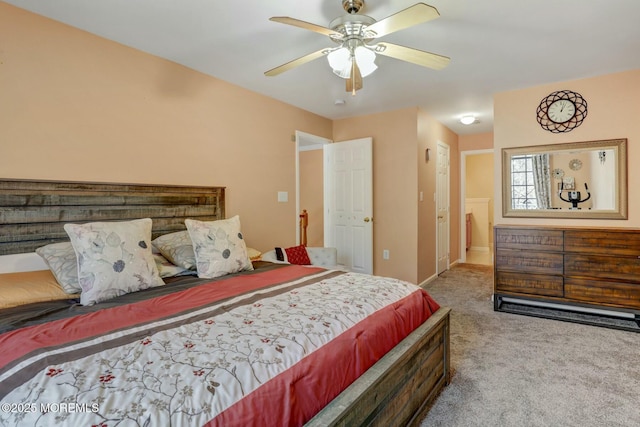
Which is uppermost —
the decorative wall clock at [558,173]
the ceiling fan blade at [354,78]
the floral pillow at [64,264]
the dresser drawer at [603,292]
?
the ceiling fan blade at [354,78]

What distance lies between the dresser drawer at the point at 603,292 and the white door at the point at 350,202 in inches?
88.0

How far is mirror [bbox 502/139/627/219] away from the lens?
127 inches

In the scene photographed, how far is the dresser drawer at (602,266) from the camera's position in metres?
2.99

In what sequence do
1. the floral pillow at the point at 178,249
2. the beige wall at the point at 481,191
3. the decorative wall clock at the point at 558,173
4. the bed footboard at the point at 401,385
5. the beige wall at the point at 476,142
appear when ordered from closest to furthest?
1. the bed footboard at the point at 401,385
2. the floral pillow at the point at 178,249
3. the decorative wall clock at the point at 558,173
4. the beige wall at the point at 476,142
5. the beige wall at the point at 481,191

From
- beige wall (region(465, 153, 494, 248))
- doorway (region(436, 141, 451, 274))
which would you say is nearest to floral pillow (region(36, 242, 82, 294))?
doorway (region(436, 141, 451, 274))

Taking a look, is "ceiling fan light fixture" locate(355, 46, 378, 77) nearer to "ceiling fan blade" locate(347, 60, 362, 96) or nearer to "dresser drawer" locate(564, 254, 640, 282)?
"ceiling fan blade" locate(347, 60, 362, 96)

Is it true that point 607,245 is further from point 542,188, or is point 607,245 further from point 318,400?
point 318,400

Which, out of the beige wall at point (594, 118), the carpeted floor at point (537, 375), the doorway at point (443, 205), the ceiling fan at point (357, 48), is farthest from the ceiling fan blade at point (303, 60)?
the doorway at point (443, 205)

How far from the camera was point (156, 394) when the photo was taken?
0.88m

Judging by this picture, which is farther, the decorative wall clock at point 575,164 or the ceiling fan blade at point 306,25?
the decorative wall clock at point 575,164

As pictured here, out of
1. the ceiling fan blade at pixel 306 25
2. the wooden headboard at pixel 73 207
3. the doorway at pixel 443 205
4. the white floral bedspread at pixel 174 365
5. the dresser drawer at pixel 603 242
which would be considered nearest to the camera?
the white floral bedspread at pixel 174 365

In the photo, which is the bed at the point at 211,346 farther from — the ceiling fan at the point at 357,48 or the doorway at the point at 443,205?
the doorway at the point at 443,205

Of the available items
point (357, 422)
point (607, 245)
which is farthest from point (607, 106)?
point (357, 422)

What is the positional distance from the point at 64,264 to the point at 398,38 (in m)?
2.65
